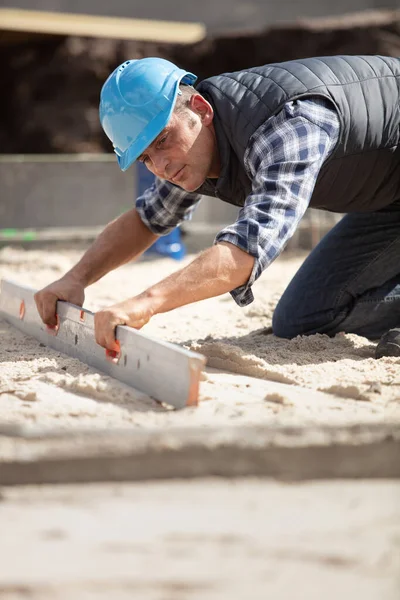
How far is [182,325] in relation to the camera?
13.4 ft

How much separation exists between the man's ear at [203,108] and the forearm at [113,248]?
2.43ft

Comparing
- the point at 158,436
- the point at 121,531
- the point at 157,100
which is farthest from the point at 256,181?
the point at 121,531

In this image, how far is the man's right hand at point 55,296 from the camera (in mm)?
3426

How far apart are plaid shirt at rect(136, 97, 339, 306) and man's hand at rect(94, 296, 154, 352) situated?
310 mm

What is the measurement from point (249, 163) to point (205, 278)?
0.52 m

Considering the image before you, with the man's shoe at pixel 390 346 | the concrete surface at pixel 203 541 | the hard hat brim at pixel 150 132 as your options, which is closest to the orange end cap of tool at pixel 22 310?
the hard hat brim at pixel 150 132

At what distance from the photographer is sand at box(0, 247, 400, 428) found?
245 cm

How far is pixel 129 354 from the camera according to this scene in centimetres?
282

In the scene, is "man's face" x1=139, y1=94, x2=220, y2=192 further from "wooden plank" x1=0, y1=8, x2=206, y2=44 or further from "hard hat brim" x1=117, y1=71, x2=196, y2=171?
"wooden plank" x1=0, y1=8, x2=206, y2=44

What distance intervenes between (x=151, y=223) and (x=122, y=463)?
1.78 meters

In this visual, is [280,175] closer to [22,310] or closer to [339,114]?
[339,114]

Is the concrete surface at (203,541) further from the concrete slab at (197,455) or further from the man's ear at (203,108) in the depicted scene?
the man's ear at (203,108)

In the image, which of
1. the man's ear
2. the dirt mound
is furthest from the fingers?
the dirt mound

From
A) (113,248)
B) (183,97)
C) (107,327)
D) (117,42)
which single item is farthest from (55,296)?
(117,42)
